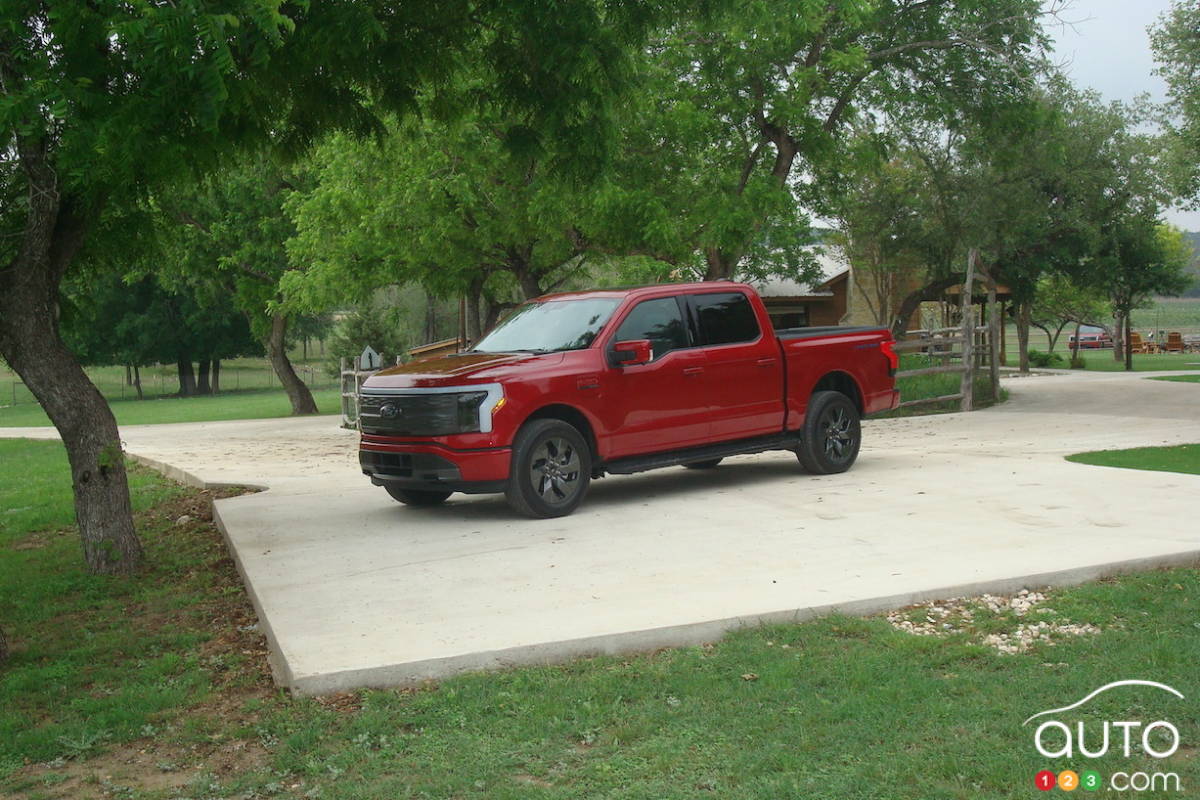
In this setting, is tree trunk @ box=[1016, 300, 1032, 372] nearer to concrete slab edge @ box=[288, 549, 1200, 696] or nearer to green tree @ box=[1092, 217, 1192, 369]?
green tree @ box=[1092, 217, 1192, 369]

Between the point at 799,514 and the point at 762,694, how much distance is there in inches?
184

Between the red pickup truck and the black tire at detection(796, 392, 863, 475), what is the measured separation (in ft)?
0.06

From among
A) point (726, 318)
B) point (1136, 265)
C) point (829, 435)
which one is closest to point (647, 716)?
point (726, 318)

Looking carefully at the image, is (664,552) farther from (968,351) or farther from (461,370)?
(968,351)

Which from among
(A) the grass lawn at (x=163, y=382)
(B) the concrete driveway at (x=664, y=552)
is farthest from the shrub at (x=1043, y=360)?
(B) the concrete driveway at (x=664, y=552)

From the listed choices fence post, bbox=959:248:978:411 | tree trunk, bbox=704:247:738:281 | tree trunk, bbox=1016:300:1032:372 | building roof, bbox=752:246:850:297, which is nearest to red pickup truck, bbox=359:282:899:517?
tree trunk, bbox=704:247:738:281

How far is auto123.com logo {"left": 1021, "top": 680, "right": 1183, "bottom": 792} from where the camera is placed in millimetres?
4344

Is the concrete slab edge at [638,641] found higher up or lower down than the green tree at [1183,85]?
lower down

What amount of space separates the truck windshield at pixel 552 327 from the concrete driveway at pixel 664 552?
1506 millimetres

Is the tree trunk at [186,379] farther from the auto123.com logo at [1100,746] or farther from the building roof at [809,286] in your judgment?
the auto123.com logo at [1100,746]

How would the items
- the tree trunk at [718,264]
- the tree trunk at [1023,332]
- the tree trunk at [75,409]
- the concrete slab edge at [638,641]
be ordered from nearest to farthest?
the concrete slab edge at [638,641] → the tree trunk at [75,409] → the tree trunk at [718,264] → the tree trunk at [1023,332]

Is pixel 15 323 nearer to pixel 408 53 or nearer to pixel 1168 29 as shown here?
pixel 408 53

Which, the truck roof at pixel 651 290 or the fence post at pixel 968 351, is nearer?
the truck roof at pixel 651 290

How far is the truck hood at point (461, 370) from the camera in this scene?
10172mm
